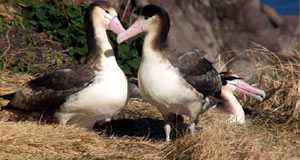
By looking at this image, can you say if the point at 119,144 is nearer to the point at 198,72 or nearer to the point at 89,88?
the point at 89,88

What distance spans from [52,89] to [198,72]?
1.26 meters

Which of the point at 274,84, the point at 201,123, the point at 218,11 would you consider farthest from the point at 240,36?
the point at 201,123

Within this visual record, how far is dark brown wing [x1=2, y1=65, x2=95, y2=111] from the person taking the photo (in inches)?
181

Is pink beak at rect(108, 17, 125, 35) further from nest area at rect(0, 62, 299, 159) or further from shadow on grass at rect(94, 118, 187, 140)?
shadow on grass at rect(94, 118, 187, 140)

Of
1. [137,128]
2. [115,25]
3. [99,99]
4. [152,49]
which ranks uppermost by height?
[115,25]

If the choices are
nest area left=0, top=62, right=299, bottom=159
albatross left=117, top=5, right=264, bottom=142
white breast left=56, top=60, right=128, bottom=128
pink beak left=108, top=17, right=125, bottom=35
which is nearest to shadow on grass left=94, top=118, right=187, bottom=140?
nest area left=0, top=62, right=299, bottom=159

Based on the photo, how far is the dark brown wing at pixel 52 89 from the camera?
4.61 m

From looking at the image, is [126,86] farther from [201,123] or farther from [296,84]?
[296,84]

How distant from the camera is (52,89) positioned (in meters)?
4.73

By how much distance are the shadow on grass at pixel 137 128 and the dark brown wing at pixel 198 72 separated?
641 millimetres

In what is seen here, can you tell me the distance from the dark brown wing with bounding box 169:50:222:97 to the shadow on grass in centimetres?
64

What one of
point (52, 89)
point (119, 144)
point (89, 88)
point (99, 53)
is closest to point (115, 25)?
point (99, 53)

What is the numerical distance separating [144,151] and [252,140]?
0.87 metres

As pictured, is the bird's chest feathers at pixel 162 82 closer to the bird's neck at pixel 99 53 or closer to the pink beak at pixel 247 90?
the bird's neck at pixel 99 53
